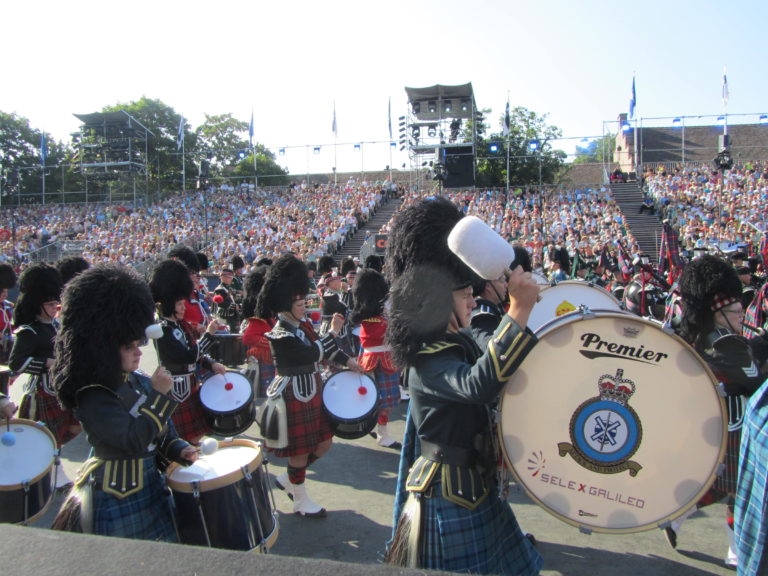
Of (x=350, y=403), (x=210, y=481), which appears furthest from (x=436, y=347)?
(x=350, y=403)

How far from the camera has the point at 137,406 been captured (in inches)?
101

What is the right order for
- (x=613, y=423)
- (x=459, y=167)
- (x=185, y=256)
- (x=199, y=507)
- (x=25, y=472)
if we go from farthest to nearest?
(x=459, y=167)
(x=185, y=256)
(x=25, y=472)
(x=199, y=507)
(x=613, y=423)

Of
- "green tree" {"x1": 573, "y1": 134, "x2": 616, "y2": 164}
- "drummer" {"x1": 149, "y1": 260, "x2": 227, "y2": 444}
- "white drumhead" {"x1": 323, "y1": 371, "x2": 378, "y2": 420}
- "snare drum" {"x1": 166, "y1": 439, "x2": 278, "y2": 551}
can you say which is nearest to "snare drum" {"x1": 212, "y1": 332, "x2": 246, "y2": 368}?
"drummer" {"x1": 149, "y1": 260, "x2": 227, "y2": 444}

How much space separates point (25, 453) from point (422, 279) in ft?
9.29

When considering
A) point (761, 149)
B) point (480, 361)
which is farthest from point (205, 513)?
point (761, 149)

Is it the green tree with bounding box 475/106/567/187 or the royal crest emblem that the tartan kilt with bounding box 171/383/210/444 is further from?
the green tree with bounding box 475/106/567/187

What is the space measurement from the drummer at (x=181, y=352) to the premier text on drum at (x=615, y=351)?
3.39m

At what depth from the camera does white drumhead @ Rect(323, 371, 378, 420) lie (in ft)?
14.9

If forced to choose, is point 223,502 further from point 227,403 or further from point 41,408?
point 41,408

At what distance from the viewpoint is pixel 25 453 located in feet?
11.4

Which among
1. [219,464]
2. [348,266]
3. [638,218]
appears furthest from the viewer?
[638,218]

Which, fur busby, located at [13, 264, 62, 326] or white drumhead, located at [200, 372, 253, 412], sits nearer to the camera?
white drumhead, located at [200, 372, 253, 412]

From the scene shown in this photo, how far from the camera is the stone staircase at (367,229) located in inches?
930

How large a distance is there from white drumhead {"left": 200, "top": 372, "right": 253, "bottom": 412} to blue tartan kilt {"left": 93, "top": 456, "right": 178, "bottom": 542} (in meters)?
1.77
